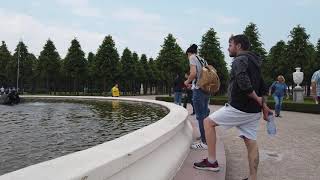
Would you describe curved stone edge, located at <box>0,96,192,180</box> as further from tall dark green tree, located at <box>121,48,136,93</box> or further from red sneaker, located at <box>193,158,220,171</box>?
tall dark green tree, located at <box>121,48,136,93</box>

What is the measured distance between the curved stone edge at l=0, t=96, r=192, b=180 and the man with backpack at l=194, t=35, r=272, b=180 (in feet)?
2.03

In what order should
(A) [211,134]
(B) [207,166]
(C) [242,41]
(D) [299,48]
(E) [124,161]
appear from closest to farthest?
(E) [124,161]
(C) [242,41]
(A) [211,134]
(B) [207,166]
(D) [299,48]

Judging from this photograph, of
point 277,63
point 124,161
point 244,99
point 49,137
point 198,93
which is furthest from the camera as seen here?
point 277,63

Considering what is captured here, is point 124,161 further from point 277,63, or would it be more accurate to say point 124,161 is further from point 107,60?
point 107,60

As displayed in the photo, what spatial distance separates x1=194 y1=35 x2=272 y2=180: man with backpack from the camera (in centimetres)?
501

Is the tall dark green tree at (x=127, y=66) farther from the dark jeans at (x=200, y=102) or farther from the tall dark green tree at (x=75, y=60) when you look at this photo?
the dark jeans at (x=200, y=102)

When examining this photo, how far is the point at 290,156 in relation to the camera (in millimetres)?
7562

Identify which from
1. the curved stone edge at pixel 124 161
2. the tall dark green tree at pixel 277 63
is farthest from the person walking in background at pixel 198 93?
the tall dark green tree at pixel 277 63

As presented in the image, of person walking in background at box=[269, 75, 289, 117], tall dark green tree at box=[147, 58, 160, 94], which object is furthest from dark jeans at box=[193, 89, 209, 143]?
tall dark green tree at box=[147, 58, 160, 94]

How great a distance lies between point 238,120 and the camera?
16.9 feet

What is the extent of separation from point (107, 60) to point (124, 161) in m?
59.7

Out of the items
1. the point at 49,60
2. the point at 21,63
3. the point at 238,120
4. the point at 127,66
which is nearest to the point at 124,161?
the point at 238,120

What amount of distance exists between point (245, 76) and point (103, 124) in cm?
658

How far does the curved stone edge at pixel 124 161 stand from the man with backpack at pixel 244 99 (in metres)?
0.62
